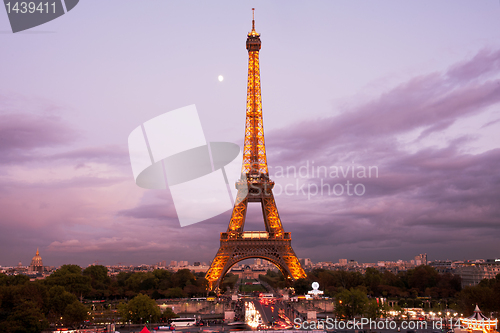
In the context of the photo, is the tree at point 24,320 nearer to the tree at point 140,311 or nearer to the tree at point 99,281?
the tree at point 140,311

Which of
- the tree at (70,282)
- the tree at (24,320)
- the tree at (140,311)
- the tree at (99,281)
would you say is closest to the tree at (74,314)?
the tree at (140,311)

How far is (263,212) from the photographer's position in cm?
7756

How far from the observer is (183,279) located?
96875 millimetres

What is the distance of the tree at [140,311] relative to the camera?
52.1 m

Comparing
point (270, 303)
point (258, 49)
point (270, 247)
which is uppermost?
point (258, 49)

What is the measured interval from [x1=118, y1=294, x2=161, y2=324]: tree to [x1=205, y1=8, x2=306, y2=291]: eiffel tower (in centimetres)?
1828

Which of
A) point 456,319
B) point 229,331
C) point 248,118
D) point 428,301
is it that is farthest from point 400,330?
point 248,118

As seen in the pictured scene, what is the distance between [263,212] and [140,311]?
100 ft

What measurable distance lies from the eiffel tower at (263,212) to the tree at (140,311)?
1828 centimetres

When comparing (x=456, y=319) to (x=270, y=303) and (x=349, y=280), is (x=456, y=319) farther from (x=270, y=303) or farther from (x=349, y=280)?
(x=349, y=280)

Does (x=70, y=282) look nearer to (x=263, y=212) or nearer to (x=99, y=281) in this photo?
(x=99, y=281)

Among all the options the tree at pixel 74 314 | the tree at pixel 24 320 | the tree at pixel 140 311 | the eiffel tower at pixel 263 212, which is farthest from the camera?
the eiffel tower at pixel 263 212

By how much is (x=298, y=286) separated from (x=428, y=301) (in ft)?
72.2

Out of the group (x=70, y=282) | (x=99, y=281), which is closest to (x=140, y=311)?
(x=70, y=282)
